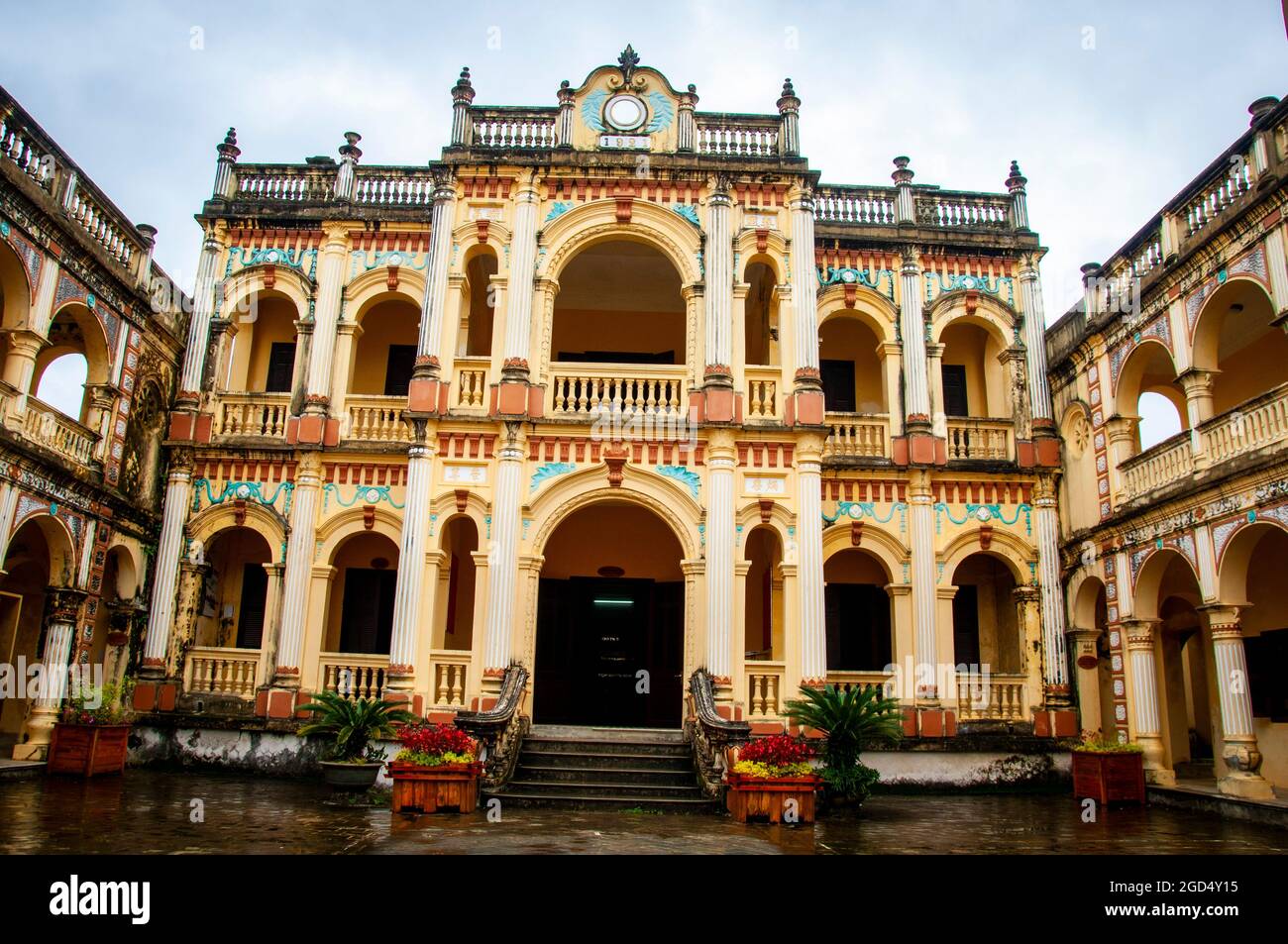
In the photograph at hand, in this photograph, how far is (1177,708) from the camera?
17.9 meters

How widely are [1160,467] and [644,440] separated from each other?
8208 mm

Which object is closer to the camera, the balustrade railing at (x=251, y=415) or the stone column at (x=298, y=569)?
the stone column at (x=298, y=569)

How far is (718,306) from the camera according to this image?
50.4 ft

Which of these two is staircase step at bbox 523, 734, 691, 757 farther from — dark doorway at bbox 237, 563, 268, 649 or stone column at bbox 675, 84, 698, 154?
stone column at bbox 675, 84, 698, 154

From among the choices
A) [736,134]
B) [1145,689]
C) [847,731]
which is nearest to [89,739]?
[847,731]

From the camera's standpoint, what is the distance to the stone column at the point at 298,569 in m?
15.4

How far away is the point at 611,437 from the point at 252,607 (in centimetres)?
802

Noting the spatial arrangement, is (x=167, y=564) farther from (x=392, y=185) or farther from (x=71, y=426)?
A: (x=392, y=185)

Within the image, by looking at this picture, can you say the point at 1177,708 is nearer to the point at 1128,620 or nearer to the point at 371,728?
the point at 1128,620

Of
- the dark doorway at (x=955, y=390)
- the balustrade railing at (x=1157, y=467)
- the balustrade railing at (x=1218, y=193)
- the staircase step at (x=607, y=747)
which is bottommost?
the staircase step at (x=607, y=747)

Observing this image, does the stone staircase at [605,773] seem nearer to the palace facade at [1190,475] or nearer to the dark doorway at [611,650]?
the dark doorway at [611,650]

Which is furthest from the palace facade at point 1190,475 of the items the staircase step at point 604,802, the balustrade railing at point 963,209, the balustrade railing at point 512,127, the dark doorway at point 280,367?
the dark doorway at point 280,367

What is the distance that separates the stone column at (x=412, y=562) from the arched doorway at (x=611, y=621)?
10.2 ft
